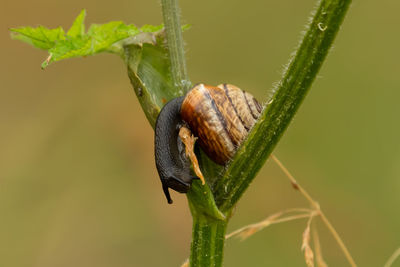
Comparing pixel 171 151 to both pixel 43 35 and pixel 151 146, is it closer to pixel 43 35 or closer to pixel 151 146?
pixel 43 35

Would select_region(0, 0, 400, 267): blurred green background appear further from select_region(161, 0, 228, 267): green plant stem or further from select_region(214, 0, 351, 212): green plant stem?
select_region(214, 0, 351, 212): green plant stem

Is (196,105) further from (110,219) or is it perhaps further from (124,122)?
(124,122)

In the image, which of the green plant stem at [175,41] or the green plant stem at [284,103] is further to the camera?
the green plant stem at [175,41]

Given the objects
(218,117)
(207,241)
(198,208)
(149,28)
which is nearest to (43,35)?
(149,28)

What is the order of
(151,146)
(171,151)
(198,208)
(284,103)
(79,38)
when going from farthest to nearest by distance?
(151,146)
(171,151)
(198,208)
(79,38)
(284,103)

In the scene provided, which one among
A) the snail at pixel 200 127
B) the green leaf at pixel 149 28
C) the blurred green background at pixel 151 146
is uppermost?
the green leaf at pixel 149 28

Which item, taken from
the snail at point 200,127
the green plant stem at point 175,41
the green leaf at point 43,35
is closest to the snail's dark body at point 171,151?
the snail at point 200,127

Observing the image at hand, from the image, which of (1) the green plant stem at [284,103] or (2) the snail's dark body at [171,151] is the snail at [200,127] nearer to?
(2) the snail's dark body at [171,151]
